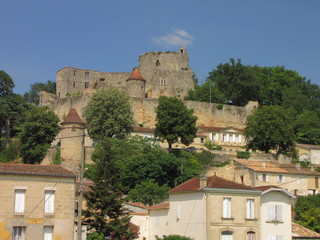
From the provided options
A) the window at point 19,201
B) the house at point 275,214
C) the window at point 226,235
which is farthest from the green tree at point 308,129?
the window at point 19,201

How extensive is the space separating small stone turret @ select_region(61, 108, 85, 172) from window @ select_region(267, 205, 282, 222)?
2318cm

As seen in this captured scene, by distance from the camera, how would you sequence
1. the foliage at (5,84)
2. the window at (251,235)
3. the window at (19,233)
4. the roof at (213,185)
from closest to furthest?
the window at (19,233) → the roof at (213,185) → the window at (251,235) → the foliage at (5,84)

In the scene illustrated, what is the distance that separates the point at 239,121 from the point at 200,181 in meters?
46.3

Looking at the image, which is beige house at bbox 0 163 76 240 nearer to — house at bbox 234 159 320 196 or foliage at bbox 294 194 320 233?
foliage at bbox 294 194 320 233

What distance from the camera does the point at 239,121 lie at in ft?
277

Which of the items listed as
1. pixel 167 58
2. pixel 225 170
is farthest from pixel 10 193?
pixel 167 58

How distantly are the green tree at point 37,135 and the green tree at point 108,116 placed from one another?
409 centimetres

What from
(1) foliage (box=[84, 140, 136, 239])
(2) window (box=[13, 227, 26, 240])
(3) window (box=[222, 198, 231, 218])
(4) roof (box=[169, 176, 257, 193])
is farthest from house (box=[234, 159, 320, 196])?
(2) window (box=[13, 227, 26, 240])

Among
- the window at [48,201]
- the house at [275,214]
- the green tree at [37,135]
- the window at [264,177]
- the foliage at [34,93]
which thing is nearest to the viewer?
the window at [48,201]

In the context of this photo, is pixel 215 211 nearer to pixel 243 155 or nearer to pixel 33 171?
pixel 33 171

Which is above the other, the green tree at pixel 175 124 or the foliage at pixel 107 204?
the green tree at pixel 175 124

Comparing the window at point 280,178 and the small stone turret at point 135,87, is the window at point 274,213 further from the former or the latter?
the small stone turret at point 135,87

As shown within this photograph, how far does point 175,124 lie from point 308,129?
72.1 feet

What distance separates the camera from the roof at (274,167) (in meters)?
59.7
